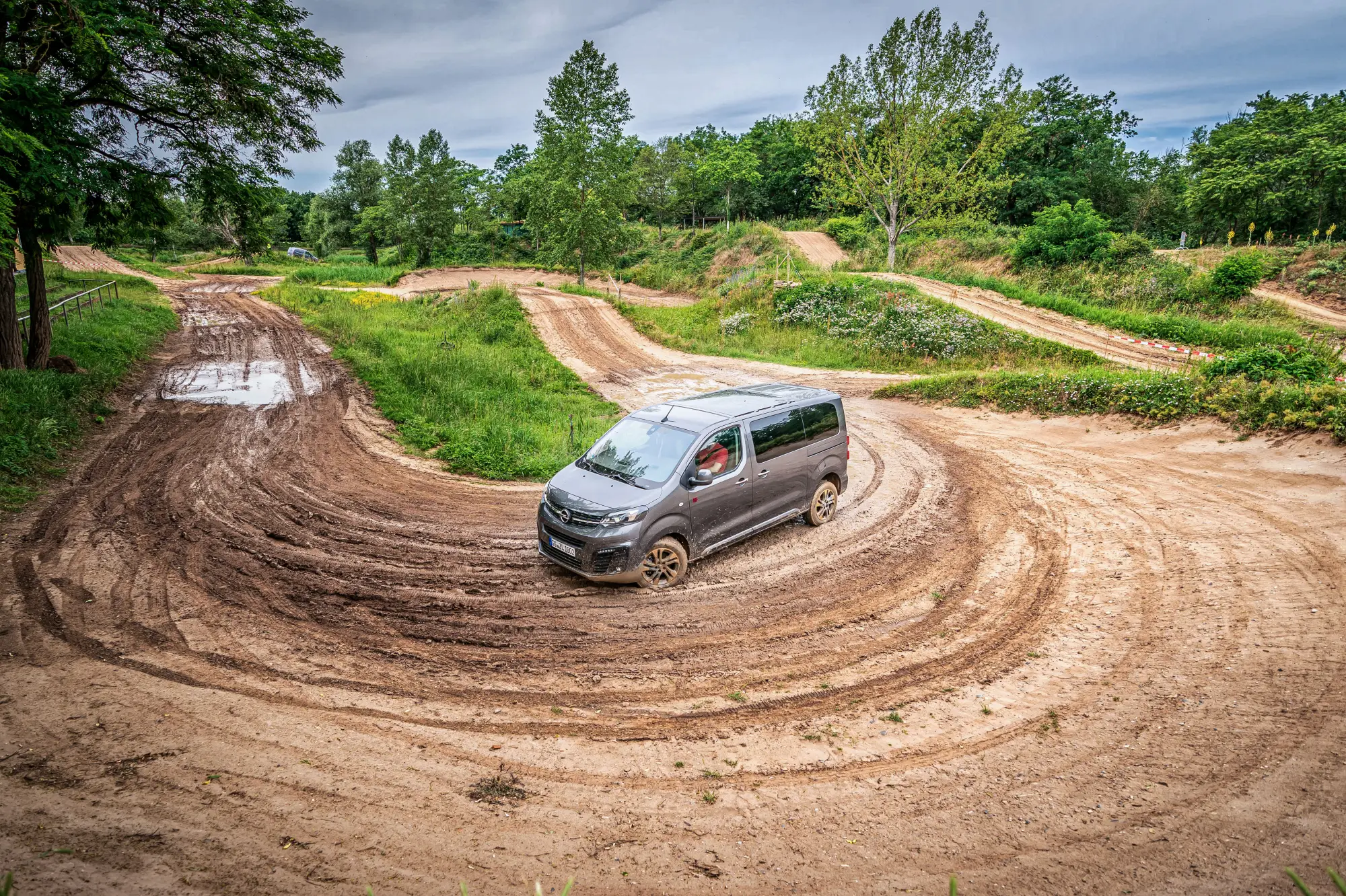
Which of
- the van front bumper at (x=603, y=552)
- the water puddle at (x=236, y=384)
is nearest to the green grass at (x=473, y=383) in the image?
the water puddle at (x=236, y=384)

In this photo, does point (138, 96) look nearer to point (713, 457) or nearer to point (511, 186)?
point (713, 457)

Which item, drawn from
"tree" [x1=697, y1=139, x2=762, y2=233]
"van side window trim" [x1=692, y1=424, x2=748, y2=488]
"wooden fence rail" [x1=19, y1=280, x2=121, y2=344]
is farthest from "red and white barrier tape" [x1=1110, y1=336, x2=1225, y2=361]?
"tree" [x1=697, y1=139, x2=762, y2=233]

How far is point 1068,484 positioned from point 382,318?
2724 centimetres

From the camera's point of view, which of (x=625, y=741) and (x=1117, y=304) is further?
(x=1117, y=304)

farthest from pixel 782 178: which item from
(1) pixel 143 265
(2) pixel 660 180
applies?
(1) pixel 143 265

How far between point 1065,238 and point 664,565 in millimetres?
33230

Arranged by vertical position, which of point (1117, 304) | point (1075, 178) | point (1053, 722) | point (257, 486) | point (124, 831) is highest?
point (1075, 178)

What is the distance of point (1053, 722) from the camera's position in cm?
524

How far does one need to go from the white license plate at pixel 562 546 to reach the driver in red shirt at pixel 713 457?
1.82 metres

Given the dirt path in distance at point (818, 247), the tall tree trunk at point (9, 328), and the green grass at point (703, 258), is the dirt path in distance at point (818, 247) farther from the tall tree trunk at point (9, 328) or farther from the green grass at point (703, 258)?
the tall tree trunk at point (9, 328)

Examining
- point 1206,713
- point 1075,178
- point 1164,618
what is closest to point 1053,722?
point 1206,713

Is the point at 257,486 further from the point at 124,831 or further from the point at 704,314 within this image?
the point at 704,314

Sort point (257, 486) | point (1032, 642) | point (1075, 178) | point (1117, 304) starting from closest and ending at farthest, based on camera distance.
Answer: point (1032, 642)
point (257, 486)
point (1117, 304)
point (1075, 178)

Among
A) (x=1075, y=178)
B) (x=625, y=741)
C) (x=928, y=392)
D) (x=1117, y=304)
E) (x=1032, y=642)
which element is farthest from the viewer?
(x=1075, y=178)
